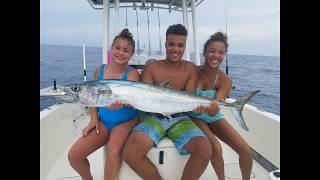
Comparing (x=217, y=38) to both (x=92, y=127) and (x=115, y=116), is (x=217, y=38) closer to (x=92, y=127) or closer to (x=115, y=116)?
(x=115, y=116)

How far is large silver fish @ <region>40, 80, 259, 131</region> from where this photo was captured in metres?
2.12

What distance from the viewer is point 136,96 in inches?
86.7

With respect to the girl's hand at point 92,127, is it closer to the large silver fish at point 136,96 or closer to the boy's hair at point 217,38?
the large silver fish at point 136,96

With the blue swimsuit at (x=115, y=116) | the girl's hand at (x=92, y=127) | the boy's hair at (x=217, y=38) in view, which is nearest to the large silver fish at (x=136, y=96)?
the blue swimsuit at (x=115, y=116)

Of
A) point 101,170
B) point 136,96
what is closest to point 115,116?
point 136,96

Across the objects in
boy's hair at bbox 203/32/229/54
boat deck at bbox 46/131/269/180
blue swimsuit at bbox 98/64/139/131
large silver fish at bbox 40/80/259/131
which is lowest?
boat deck at bbox 46/131/269/180

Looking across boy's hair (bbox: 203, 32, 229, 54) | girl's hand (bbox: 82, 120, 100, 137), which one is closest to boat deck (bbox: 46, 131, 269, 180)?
girl's hand (bbox: 82, 120, 100, 137)

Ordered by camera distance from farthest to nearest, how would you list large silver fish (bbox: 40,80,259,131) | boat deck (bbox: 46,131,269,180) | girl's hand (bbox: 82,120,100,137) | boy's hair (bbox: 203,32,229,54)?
boat deck (bbox: 46,131,269,180) < boy's hair (bbox: 203,32,229,54) < girl's hand (bbox: 82,120,100,137) < large silver fish (bbox: 40,80,259,131)

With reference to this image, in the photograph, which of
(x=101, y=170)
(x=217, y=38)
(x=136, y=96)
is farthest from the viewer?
(x=101, y=170)

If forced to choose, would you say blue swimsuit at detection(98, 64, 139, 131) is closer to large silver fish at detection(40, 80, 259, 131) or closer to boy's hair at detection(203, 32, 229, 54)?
large silver fish at detection(40, 80, 259, 131)

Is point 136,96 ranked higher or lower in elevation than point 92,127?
higher

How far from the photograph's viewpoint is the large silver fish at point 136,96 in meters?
2.12
